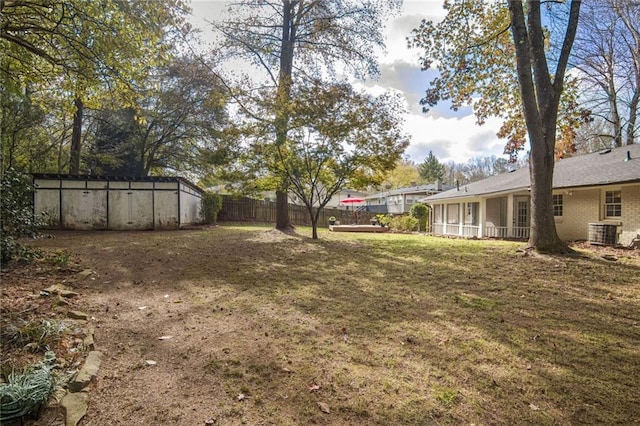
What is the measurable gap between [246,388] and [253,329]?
1.07m

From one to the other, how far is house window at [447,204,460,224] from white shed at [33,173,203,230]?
15.8m

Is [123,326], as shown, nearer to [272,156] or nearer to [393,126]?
[272,156]

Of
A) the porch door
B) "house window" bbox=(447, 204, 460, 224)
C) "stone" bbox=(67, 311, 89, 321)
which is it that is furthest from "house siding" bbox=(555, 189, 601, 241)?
"stone" bbox=(67, 311, 89, 321)

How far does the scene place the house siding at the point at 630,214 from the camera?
10.1m

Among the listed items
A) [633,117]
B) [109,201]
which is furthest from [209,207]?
[633,117]

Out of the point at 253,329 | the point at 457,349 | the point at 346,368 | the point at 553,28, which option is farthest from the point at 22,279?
the point at 553,28

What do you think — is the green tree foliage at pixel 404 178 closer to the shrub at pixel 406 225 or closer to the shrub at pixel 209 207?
the shrub at pixel 406 225

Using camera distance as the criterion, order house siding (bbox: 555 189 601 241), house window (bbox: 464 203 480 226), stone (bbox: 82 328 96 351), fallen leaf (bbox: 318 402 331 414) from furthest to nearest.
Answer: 1. house window (bbox: 464 203 480 226)
2. house siding (bbox: 555 189 601 241)
3. stone (bbox: 82 328 96 351)
4. fallen leaf (bbox: 318 402 331 414)

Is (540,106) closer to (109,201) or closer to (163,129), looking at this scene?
(109,201)

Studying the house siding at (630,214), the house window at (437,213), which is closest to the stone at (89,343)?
the house siding at (630,214)

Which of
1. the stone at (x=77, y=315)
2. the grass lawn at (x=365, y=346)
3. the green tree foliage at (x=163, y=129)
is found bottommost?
the grass lawn at (x=365, y=346)

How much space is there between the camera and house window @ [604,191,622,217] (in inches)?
430

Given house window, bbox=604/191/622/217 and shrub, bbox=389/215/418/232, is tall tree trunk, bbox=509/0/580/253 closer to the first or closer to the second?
house window, bbox=604/191/622/217

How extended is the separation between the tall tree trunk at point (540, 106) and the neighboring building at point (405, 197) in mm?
23793
